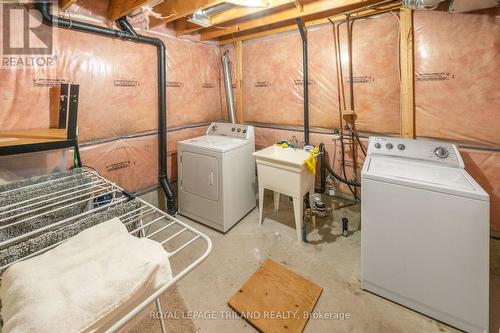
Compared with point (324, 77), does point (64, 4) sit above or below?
above

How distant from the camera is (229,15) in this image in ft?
7.97

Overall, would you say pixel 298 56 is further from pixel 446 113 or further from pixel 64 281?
pixel 64 281

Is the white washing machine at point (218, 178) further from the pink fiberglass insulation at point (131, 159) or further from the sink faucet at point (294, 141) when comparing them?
the sink faucet at point (294, 141)

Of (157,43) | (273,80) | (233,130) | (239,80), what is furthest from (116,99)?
(273,80)

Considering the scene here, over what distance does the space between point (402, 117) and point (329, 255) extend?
137 cm

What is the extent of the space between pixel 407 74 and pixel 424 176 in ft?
3.26

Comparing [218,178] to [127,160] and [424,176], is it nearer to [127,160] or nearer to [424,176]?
[127,160]

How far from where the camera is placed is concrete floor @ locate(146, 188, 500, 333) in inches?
59.7

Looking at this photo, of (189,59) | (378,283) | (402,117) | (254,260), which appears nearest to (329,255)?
(378,283)

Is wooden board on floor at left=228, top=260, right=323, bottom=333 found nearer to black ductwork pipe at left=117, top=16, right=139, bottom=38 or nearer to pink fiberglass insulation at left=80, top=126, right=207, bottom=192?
pink fiberglass insulation at left=80, top=126, right=207, bottom=192

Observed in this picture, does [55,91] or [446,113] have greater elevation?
[55,91]

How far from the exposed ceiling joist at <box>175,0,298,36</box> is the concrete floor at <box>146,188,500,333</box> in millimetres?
2093

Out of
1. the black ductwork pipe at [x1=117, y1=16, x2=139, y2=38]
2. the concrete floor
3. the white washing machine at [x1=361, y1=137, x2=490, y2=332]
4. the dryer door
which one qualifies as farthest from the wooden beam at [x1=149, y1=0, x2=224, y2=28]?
the concrete floor

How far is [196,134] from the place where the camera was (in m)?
3.24
